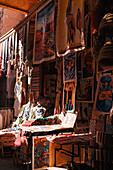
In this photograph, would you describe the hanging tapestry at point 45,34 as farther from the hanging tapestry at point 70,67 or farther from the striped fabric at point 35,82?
the striped fabric at point 35,82

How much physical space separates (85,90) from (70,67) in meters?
0.70

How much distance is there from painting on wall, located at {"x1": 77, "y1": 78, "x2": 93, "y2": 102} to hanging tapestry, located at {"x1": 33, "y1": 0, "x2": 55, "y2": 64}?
0.95 metres

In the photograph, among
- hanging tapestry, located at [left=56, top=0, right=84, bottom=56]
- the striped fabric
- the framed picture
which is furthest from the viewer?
the striped fabric

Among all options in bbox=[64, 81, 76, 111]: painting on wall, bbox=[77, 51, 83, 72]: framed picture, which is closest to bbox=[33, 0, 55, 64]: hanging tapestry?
bbox=[77, 51, 83, 72]: framed picture

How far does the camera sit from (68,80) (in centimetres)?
560

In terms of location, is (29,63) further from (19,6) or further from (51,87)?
(19,6)

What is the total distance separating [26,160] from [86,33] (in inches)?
118

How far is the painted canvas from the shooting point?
15.0 ft

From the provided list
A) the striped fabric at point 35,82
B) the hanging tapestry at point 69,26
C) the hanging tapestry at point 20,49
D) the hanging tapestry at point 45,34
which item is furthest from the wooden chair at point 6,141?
the hanging tapestry at point 69,26

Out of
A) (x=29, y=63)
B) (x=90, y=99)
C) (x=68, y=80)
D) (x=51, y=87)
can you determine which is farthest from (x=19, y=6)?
(x=90, y=99)

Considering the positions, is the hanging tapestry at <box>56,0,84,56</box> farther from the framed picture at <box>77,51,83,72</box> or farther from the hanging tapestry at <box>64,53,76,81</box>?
the framed picture at <box>77,51,83,72</box>

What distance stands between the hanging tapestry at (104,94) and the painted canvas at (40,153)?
127 cm

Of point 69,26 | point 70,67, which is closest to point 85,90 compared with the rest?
point 70,67

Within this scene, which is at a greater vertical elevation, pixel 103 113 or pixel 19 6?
pixel 19 6
